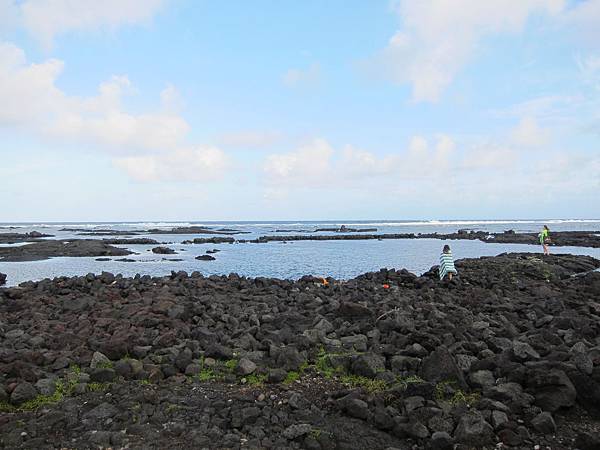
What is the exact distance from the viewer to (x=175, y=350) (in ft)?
29.9

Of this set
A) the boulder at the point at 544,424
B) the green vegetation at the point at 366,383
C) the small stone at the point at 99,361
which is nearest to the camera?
the boulder at the point at 544,424

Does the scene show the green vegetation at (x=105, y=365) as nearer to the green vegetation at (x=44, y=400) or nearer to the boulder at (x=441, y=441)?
the green vegetation at (x=44, y=400)

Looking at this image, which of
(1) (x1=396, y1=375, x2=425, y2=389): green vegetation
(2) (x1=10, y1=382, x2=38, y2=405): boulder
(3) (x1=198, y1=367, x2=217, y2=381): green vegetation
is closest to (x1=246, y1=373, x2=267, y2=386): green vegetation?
(3) (x1=198, y1=367, x2=217, y2=381): green vegetation

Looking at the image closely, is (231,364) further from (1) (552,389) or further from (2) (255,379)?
(1) (552,389)

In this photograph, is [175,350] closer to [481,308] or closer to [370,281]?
[481,308]

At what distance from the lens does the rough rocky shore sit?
226 inches

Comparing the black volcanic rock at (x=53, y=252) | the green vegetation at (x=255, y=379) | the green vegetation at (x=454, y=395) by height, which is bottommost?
the black volcanic rock at (x=53, y=252)

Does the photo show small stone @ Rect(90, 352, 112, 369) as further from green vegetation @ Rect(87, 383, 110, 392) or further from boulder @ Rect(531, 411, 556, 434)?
boulder @ Rect(531, 411, 556, 434)

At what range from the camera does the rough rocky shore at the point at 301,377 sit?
575 cm

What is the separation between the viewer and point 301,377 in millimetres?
7816

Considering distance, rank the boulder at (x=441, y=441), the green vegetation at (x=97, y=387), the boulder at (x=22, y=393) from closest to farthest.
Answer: the boulder at (x=441, y=441), the boulder at (x=22, y=393), the green vegetation at (x=97, y=387)

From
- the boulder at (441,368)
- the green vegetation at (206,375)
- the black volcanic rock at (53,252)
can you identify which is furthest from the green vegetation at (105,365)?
the black volcanic rock at (53,252)

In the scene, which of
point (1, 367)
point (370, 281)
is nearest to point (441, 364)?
point (1, 367)

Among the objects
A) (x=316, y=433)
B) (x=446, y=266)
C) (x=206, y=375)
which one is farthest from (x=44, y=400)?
(x=446, y=266)
